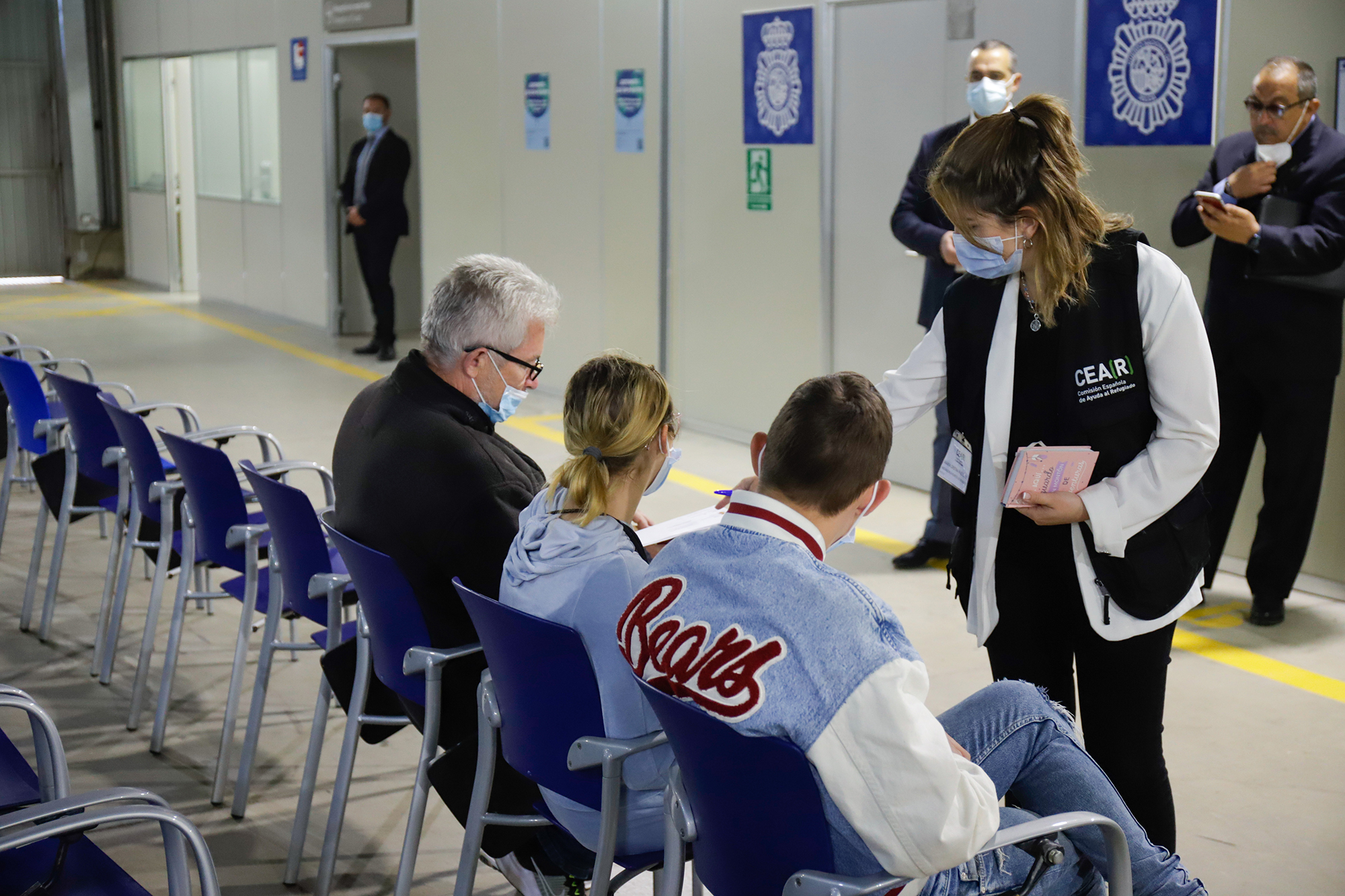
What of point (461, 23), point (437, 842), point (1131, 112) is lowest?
point (437, 842)

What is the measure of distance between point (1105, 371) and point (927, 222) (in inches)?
112

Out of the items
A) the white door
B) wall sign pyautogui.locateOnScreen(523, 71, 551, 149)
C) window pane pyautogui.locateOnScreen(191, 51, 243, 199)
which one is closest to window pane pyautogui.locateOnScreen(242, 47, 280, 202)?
window pane pyautogui.locateOnScreen(191, 51, 243, 199)

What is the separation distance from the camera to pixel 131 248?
14.6m

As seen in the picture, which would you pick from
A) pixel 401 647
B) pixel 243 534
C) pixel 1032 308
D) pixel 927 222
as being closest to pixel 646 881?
pixel 401 647

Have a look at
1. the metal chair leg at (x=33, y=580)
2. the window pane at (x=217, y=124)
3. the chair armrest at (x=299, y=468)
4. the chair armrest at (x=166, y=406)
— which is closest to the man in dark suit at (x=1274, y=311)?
the chair armrest at (x=299, y=468)

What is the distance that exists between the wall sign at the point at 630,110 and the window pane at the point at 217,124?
601 cm

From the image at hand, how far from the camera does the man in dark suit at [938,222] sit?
15.3 feet

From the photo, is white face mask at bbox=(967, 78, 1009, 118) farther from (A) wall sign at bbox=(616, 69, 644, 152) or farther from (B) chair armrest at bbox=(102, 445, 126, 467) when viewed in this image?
(B) chair armrest at bbox=(102, 445, 126, 467)

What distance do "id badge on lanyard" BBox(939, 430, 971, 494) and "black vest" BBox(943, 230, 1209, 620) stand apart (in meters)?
0.05

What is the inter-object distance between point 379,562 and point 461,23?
714 cm

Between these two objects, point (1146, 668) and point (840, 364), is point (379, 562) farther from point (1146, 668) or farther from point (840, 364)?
point (840, 364)

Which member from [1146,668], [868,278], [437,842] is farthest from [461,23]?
[1146,668]

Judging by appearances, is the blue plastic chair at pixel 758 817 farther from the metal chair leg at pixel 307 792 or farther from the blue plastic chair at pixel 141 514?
the blue plastic chair at pixel 141 514

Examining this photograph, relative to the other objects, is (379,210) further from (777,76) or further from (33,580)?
(33,580)
